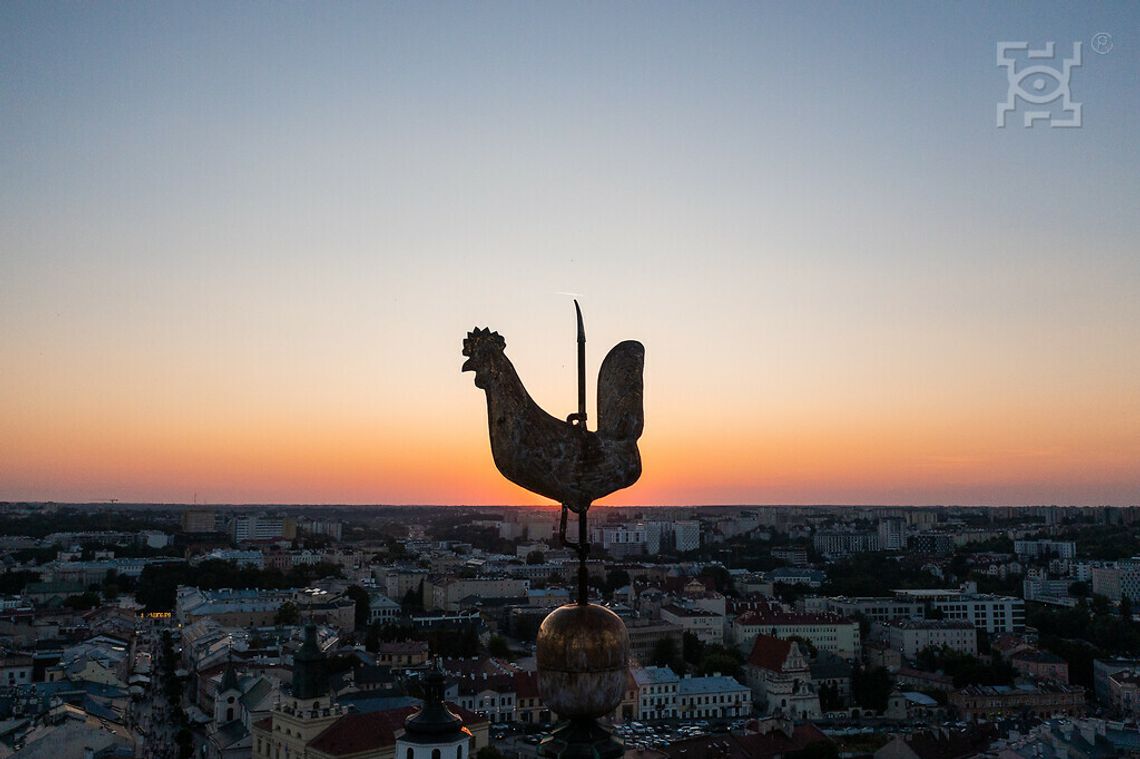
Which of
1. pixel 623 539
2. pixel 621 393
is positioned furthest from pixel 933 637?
pixel 623 539

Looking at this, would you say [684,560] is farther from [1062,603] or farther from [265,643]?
[265,643]

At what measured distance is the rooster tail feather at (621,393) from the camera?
2.99 m

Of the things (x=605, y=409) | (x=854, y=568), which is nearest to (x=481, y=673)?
(x=605, y=409)

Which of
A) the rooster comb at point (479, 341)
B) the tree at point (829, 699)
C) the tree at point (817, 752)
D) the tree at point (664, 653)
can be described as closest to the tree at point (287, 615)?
the tree at point (664, 653)

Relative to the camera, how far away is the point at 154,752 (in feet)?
75.6

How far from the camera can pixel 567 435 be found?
2924mm

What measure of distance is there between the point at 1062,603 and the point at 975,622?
11030 millimetres

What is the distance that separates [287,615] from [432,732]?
44.7m

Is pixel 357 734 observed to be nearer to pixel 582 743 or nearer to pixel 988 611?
pixel 582 743

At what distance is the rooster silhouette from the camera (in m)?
2.91

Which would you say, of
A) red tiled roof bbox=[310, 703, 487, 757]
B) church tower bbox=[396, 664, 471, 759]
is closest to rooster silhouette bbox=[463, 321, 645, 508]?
church tower bbox=[396, 664, 471, 759]

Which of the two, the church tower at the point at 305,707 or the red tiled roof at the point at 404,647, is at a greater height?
the church tower at the point at 305,707

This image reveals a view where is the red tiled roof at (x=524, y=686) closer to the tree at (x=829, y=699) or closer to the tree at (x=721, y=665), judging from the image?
the tree at (x=721, y=665)

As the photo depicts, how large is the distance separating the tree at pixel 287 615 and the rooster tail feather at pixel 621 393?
Answer: 5396 centimetres
